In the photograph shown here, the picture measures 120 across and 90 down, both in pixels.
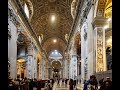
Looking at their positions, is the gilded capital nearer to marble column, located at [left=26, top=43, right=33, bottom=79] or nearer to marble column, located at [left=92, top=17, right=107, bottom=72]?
marble column, located at [left=92, top=17, right=107, bottom=72]

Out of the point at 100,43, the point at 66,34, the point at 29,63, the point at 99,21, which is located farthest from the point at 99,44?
the point at 66,34

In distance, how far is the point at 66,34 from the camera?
3612cm

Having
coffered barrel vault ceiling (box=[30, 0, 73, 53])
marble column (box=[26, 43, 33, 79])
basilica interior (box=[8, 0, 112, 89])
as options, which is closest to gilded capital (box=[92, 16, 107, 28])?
basilica interior (box=[8, 0, 112, 89])

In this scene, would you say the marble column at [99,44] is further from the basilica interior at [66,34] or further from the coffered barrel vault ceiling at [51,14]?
the coffered barrel vault ceiling at [51,14]

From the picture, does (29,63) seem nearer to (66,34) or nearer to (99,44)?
(66,34)

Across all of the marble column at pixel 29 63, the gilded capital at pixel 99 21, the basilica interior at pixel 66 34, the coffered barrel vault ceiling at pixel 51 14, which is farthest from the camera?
the coffered barrel vault ceiling at pixel 51 14

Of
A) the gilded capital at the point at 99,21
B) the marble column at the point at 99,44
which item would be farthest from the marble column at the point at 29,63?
the gilded capital at the point at 99,21

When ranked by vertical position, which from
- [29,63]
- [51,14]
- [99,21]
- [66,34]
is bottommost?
[29,63]

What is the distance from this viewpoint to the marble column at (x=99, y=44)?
11.6 metres

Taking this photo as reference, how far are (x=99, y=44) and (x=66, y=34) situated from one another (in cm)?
2432

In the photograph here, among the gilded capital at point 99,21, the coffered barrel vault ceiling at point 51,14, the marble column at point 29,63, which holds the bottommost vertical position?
the marble column at point 29,63

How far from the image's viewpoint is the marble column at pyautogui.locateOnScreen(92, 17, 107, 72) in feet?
38.2
